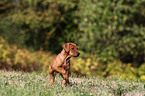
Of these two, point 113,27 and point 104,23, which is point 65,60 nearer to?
point 113,27

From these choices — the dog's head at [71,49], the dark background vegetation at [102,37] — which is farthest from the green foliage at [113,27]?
the dog's head at [71,49]

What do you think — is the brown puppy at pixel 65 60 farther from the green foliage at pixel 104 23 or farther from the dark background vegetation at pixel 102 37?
the dark background vegetation at pixel 102 37

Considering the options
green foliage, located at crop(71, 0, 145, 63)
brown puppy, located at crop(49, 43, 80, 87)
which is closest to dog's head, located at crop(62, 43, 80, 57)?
brown puppy, located at crop(49, 43, 80, 87)

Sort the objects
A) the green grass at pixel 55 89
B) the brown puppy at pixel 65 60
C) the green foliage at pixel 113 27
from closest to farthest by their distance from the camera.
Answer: the green grass at pixel 55 89
the brown puppy at pixel 65 60
the green foliage at pixel 113 27

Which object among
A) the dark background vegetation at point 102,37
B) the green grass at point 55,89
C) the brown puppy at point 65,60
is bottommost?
the green grass at point 55,89

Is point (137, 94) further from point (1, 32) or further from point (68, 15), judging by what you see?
point (1, 32)

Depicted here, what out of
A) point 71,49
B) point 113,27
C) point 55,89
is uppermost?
point 113,27

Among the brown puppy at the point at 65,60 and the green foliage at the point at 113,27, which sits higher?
the green foliage at the point at 113,27

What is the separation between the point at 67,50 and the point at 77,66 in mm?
7856

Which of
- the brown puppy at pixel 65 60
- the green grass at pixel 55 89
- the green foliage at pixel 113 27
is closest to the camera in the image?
the green grass at pixel 55 89

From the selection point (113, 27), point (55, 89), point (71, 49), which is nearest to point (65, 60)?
point (71, 49)

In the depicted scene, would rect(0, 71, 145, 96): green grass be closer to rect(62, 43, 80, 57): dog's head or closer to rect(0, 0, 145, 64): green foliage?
rect(62, 43, 80, 57): dog's head

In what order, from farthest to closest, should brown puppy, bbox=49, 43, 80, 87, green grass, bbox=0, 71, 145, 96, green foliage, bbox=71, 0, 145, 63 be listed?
green foliage, bbox=71, 0, 145, 63
brown puppy, bbox=49, 43, 80, 87
green grass, bbox=0, 71, 145, 96

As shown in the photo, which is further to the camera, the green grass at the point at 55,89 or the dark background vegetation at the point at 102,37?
the dark background vegetation at the point at 102,37
